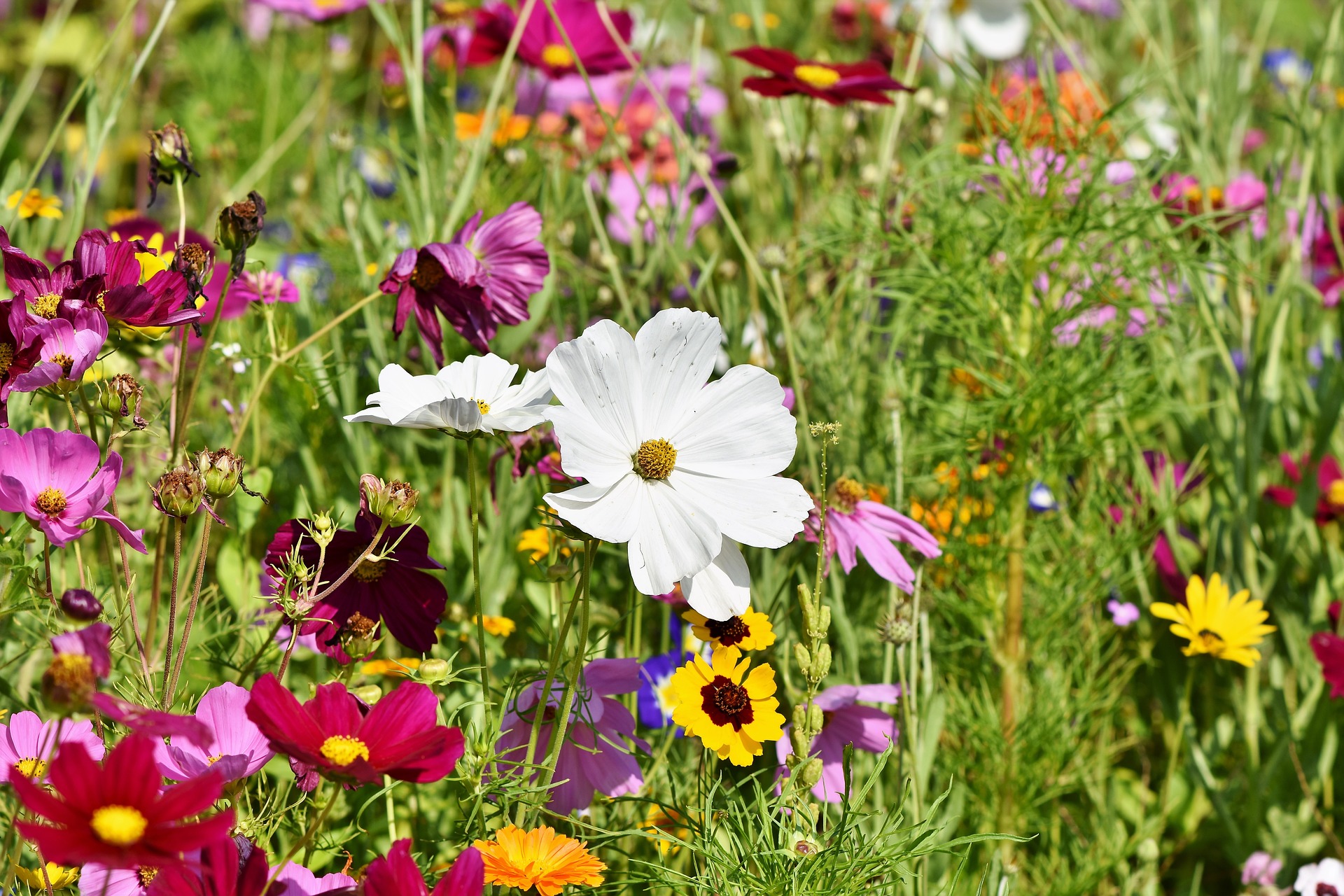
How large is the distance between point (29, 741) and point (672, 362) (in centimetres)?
39

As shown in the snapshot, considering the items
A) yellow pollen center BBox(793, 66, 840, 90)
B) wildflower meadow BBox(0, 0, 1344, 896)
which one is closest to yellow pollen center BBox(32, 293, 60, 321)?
wildflower meadow BBox(0, 0, 1344, 896)

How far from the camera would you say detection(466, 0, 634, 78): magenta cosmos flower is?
120 centimetres

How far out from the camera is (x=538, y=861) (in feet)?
1.90

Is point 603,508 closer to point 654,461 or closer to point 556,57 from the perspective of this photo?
point 654,461

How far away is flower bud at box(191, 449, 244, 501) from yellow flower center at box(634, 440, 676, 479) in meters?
0.20

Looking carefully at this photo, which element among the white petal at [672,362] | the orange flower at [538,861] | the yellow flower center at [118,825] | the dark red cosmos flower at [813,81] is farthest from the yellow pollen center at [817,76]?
the yellow flower center at [118,825]

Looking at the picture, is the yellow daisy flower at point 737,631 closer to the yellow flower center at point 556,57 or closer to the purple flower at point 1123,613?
the purple flower at point 1123,613

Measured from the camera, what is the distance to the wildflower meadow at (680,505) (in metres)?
0.58

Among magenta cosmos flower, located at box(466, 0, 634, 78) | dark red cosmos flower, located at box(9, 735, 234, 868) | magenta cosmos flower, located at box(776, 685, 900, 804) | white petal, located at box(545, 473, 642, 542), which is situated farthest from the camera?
magenta cosmos flower, located at box(466, 0, 634, 78)

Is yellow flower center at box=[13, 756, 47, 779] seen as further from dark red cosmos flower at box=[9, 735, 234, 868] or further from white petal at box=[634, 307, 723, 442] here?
white petal at box=[634, 307, 723, 442]

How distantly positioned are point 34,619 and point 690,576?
0.56 metres

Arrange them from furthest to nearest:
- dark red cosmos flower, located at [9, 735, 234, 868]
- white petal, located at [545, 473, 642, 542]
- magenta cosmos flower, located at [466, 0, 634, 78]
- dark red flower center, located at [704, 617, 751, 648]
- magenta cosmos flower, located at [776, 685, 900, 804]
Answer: magenta cosmos flower, located at [466, 0, 634, 78] < magenta cosmos flower, located at [776, 685, 900, 804] < dark red flower center, located at [704, 617, 751, 648] < white petal, located at [545, 473, 642, 542] < dark red cosmos flower, located at [9, 735, 234, 868]

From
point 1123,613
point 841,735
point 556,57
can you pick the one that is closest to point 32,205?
point 556,57

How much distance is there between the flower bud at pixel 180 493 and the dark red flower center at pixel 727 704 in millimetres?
281
